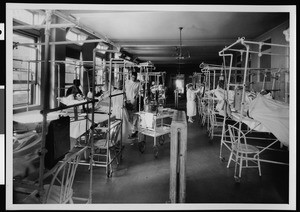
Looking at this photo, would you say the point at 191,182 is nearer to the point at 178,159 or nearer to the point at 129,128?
the point at 178,159

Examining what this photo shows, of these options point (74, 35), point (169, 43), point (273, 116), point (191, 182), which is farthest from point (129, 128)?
point (169, 43)

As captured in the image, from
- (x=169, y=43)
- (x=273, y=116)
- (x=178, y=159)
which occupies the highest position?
(x=169, y=43)

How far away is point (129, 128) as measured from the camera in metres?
3.79

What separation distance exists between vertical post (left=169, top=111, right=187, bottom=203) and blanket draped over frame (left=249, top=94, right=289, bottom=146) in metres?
1.13

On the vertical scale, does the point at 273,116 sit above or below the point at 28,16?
below

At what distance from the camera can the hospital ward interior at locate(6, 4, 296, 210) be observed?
1.70m

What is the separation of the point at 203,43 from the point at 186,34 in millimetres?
1263

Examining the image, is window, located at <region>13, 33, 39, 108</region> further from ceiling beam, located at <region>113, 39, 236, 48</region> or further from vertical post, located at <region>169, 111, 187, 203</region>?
ceiling beam, located at <region>113, 39, 236, 48</region>

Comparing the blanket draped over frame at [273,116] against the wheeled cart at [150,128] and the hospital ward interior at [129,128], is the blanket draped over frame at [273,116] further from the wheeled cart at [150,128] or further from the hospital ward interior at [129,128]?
the wheeled cart at [150,128]

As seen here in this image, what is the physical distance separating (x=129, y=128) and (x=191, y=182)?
4.93 feet

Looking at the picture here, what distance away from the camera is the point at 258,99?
277cm

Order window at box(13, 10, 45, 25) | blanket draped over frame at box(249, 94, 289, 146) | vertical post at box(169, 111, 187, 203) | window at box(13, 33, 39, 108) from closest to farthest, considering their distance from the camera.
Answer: vertical post at box(169, 111, 187, 203)
blanket draped over frame at box(249, 94, 289, 146)
window at box(13, 33, 39, 108)
window at box(13, 10, 45, 25)

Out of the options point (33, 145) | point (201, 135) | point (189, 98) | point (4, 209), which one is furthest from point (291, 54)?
point (189, 98)

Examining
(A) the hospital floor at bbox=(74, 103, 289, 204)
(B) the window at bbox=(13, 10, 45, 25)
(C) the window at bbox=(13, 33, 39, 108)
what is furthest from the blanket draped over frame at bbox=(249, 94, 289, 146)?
(B) the window at bbox=(13, 10, 45, 25)
